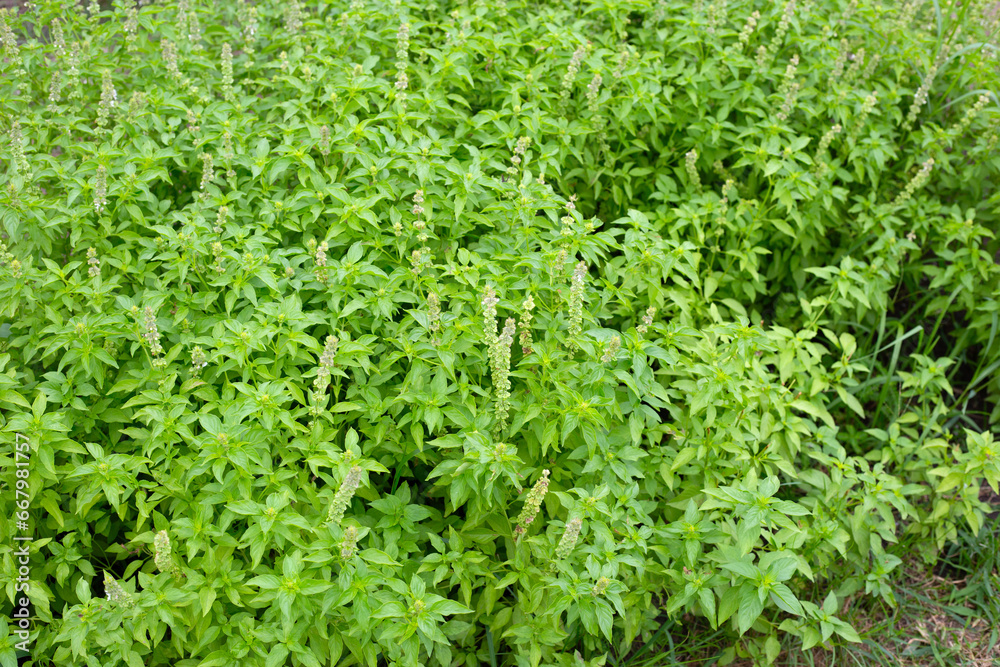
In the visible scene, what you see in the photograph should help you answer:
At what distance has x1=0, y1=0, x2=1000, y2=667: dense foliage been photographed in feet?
8.79

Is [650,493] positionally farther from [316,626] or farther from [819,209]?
[819,209]

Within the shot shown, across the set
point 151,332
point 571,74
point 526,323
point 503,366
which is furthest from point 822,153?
point 151,332

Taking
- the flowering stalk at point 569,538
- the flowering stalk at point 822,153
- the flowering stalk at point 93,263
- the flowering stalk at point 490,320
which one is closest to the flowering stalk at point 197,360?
the flowering stalk at point 93,263

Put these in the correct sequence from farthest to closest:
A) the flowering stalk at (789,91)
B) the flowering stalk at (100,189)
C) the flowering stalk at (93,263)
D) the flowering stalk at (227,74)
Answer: the flowering stalk at (789,91)
the flowering stalk at (227,74)
the flowering stalk at (100,189)
the flowering stalk at (93,263)

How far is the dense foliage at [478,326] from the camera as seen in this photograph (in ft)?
8.79

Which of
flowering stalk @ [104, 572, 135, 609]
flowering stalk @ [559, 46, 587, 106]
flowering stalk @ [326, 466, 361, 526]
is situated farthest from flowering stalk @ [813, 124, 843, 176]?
flowering stalk @ [104, 572, 135, 609]

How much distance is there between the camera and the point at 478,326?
2.99m

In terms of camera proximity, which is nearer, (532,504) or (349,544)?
(349,544)

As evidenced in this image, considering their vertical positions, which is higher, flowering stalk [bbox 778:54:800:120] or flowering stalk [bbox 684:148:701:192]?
flowering stalk [bbox 778:54:800:120]

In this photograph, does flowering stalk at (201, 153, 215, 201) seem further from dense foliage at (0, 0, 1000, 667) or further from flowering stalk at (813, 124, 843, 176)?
flowering stalk at (813, 124, 843, 176)

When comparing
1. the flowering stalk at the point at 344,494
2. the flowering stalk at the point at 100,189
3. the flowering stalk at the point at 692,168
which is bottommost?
the flowering stalk at the point at 344,494

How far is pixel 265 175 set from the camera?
3.51 meters

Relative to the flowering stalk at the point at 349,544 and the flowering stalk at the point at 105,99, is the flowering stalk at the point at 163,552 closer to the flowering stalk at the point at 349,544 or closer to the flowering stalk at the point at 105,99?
the flowering stalk at the point at 349,544

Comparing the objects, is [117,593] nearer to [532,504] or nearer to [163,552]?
[163,552]
